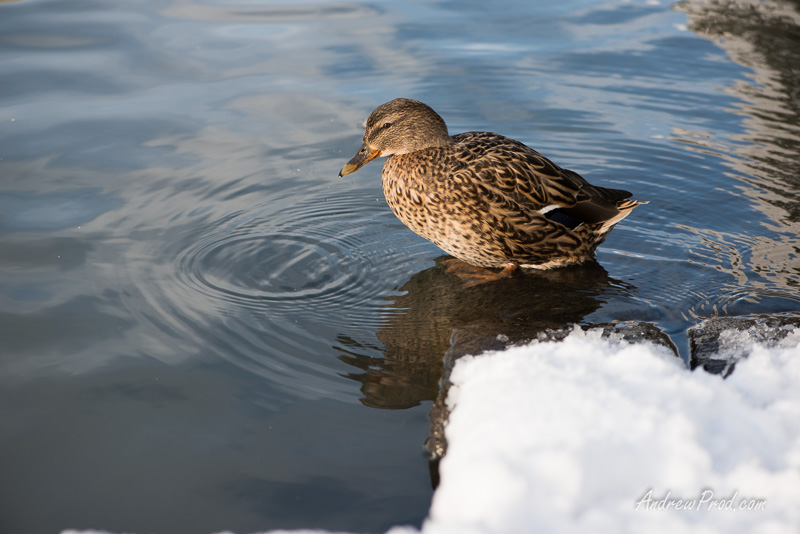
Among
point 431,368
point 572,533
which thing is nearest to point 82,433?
point 431,368

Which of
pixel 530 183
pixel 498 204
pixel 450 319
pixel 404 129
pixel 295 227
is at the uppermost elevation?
pixel 404 129

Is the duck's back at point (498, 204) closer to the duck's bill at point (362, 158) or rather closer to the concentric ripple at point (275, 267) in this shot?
the duck's bill at point (362, 158)

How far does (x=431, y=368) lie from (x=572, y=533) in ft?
5.16

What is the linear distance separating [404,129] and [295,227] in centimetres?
108

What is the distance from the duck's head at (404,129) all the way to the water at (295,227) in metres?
0.73

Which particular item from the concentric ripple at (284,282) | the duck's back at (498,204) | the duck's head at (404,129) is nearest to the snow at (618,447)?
the concentric ripple at (284,282)

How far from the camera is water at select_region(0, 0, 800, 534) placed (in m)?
3.52

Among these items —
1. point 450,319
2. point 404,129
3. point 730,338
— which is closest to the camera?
point 730,338

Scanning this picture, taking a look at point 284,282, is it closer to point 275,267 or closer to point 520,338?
point 275,267

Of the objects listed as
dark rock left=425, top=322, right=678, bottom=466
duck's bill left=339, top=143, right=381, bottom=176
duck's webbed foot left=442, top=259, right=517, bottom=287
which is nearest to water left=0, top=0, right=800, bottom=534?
duck's webbed foot left=442, top=259, right=517, bottom=287

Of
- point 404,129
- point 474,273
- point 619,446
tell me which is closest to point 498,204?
point 474,273

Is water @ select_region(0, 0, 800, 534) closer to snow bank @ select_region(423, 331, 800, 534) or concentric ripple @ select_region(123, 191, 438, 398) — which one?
concentric ripple @ select_region(123, 191, 438, 398)

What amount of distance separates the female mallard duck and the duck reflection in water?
0.73 ft

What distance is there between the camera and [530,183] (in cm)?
508
